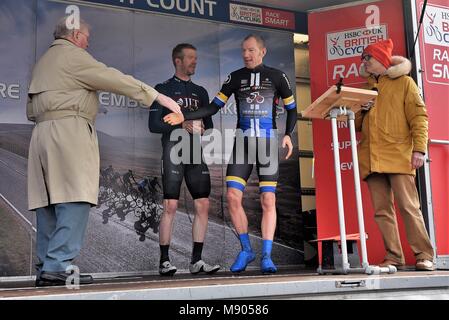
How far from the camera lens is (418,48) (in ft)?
15.2

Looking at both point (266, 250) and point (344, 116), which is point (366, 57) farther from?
point (266, 250)

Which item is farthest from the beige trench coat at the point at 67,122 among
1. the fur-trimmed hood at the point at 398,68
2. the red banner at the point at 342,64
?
the red banner at the point at 342,64

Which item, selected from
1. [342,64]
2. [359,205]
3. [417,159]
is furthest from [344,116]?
[342,64]

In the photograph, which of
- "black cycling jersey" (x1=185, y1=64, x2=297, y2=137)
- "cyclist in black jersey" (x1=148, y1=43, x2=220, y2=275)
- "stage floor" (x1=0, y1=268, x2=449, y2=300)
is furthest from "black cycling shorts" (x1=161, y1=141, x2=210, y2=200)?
"stage floor" (x1=0, y1=268, x2=449, y2=300)

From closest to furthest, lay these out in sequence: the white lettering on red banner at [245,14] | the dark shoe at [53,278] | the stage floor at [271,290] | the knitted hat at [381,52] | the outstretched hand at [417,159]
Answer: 1. the stage floor at [271,290]
2. the dark shoe at [53,278]
3. the outstretched hand at [417,159]
4. the knitted hat at [381,52]
5. the white lettering on red banner at [245,14]

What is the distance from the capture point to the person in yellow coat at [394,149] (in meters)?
4.02

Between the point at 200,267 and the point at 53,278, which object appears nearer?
the point at 53,278

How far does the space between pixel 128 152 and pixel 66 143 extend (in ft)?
5.58

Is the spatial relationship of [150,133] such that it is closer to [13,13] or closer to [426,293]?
[13,13]

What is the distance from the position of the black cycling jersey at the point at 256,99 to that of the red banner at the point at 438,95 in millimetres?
1112

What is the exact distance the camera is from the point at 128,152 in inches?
189

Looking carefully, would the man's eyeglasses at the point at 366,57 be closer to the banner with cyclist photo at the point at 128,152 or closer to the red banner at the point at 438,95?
the red banner at the point at 438,95
